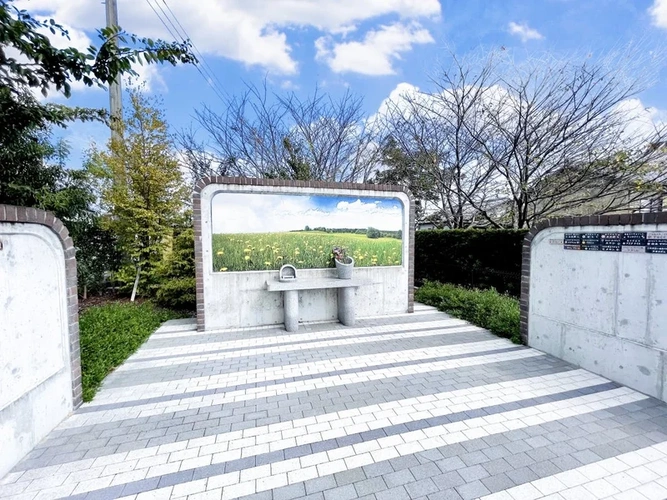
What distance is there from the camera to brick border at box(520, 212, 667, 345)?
2930mm

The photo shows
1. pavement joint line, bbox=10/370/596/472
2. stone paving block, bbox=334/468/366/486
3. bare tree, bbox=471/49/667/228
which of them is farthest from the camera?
bare tree, bbox=471/49/667/228

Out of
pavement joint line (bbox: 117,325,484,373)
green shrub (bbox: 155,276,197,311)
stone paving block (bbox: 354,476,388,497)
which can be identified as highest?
green shrub (bbox: 155,276,197,311)

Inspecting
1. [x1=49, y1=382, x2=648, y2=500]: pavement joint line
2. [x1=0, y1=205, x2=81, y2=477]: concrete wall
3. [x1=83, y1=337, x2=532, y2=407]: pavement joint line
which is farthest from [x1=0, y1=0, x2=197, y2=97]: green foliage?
[x1=49, y1=382, x2=648, y2=500]: pavement joint line

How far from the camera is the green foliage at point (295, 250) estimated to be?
528 cm

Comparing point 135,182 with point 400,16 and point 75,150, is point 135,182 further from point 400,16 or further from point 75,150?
point 400,16

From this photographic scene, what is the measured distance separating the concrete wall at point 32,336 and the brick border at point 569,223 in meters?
5.24

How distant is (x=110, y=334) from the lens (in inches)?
181

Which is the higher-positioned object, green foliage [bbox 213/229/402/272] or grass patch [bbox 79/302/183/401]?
green foliage [bbox 213/229/402/272]

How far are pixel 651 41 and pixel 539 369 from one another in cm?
763

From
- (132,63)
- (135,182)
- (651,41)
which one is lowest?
(135,182)

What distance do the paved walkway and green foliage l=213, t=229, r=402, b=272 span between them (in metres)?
1.78

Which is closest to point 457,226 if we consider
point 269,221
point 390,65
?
point 390,65

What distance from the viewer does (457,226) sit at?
10211 mm

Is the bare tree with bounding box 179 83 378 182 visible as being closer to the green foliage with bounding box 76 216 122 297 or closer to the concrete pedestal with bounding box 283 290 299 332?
the green foliage with bounding box 76 216 122 297
